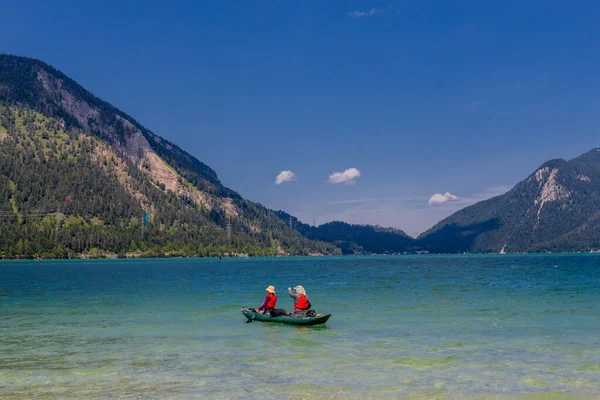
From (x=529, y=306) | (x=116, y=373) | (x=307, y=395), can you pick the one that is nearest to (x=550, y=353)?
(x=307, y=395)

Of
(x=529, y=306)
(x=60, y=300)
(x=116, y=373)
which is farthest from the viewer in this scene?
(x=60, y=300)

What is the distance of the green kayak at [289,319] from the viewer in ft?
145

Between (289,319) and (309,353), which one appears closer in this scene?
(309,353)

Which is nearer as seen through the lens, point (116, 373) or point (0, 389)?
point (0, 389)

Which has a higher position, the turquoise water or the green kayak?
the green kayak

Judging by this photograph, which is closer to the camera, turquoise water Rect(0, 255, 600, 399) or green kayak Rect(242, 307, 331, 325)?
turquoise water Rect(0, 255, 600, 399)

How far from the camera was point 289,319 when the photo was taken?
149 ft

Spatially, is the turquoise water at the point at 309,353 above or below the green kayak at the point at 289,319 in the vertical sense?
below

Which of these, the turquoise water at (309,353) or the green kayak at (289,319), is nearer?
the turquoise water at (309,353)

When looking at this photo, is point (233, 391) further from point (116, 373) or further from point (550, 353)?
point (550, 353)

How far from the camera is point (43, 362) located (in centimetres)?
3186

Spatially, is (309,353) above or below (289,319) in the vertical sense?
below

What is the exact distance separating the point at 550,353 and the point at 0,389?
29.9 meters

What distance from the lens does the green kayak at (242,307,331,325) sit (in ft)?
145
